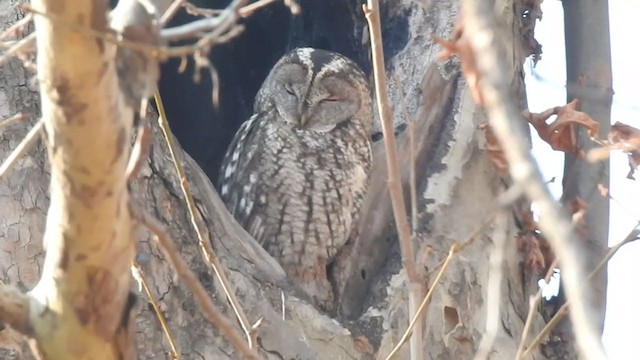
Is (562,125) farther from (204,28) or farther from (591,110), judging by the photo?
(204,28)

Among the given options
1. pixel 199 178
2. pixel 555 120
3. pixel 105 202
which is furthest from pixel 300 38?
pixel 105 202

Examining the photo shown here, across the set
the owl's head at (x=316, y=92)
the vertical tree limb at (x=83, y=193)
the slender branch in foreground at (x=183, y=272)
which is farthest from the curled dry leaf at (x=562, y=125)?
the vertical tree limb at (x=83, y=193)

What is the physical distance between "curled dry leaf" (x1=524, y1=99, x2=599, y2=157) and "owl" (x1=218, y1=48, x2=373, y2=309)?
27.3 inches

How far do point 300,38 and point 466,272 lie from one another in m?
1.73

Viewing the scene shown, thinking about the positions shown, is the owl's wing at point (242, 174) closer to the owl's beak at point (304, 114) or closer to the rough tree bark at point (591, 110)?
the owl's beak at point (304, 114)

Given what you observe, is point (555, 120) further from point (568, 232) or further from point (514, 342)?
point (568, 232)

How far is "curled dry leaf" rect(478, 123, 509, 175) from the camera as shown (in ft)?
10.8

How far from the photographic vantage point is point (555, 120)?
10.8 feet

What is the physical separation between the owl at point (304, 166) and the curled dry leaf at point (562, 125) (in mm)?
694

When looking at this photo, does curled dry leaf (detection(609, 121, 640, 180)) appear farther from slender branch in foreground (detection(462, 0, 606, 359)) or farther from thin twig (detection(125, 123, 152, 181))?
slender branch in foreground (detection(462, 0, 606, 359))

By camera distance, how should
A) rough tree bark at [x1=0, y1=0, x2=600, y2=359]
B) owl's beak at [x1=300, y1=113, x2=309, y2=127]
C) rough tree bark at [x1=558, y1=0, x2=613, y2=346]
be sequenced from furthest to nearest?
1. owl's beak at [x1=300, y1=113, x2=309, y2=127]
2. rough tree bark at [x1=558, y1=0, x2=613, y2=346]
3. rough tree bark at [x1=0, y1=0, x2=600, y2=359]

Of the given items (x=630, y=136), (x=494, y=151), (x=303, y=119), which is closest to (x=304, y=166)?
(x=303, y=119)

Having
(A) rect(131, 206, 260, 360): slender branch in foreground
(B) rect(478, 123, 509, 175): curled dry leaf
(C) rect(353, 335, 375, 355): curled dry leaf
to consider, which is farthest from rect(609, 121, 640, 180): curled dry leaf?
(A) rect(131, 206, 260, 360): slender branch in foreground

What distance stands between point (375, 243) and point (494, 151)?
468mm
